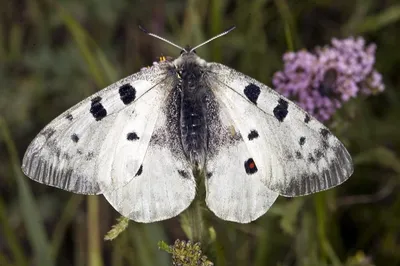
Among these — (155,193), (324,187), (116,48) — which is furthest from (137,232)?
(116,48)

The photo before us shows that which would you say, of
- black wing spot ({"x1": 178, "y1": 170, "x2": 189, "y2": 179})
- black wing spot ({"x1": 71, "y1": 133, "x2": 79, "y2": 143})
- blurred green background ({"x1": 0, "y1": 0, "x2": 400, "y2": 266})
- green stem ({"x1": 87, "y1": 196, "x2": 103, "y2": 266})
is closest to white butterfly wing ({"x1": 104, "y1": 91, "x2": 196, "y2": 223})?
black wing spot ({"x1": 178, "y1": 170, "x2": 189, "y2": 179})

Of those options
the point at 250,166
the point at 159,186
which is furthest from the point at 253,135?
the point at 159,186

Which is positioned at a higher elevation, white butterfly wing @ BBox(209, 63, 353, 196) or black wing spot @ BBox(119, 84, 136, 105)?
black wing spot @ BBox(119, 84, 136, 105)

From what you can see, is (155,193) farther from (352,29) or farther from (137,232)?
(352,29)

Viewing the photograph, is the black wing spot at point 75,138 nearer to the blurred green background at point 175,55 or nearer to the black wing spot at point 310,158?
the blurred green background at point 175,55

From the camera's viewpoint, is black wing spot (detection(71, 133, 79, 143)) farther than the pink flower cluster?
No

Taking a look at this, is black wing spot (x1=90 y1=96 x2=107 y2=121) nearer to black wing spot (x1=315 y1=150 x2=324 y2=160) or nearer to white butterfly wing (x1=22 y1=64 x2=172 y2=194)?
white butterfly wing (x1=22 y1=64 x2=172 y2=194)

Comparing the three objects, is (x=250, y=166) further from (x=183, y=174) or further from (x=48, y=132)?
(x=48, y=132)
